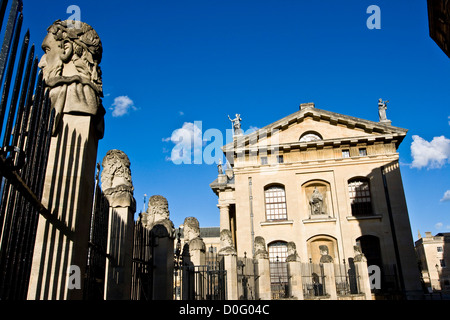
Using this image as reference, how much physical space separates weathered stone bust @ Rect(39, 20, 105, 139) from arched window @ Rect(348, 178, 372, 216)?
2439cm

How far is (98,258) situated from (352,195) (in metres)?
23.0

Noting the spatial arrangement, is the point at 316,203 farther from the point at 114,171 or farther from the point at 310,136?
the point at 114,171

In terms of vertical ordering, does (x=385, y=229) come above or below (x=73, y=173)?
above

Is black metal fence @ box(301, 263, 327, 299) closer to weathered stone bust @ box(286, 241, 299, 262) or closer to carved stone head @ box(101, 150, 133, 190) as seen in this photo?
weathered stone bust @ box(286, 241, 299, 262)

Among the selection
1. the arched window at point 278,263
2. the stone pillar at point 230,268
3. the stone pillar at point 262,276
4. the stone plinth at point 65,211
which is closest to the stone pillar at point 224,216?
the arched window at point 278,263

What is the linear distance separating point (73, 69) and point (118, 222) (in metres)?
3.28

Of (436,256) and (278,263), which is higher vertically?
(436,256)

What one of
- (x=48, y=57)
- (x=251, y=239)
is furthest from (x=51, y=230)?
(x=251, y=239)

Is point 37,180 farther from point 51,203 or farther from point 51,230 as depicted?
point 51,230

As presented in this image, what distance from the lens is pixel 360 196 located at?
2595 cm

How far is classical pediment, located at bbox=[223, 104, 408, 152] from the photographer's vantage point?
85.8 ft

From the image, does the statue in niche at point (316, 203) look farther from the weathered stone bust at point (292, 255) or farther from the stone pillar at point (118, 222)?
the stone pillar at point (118, 222)

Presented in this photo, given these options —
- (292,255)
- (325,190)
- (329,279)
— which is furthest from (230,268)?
(325,190)

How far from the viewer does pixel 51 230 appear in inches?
137
